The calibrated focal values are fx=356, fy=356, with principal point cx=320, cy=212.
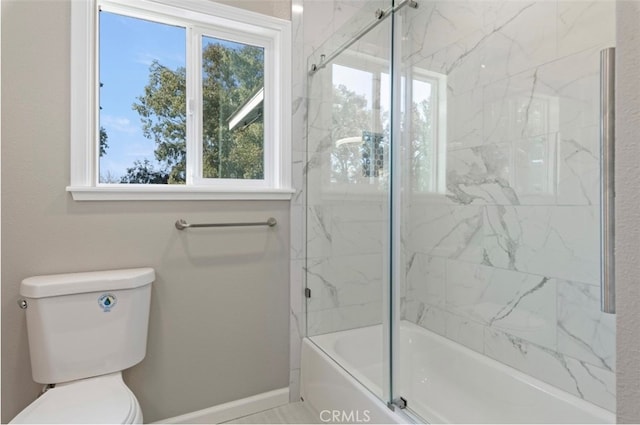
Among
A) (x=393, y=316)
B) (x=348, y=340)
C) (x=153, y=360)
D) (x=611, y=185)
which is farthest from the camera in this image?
(x=348, y=340)

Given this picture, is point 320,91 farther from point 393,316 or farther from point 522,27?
point 393,316

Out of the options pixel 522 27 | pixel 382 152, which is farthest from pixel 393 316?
pixel 522 27

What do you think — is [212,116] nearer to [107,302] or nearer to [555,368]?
[107,302]

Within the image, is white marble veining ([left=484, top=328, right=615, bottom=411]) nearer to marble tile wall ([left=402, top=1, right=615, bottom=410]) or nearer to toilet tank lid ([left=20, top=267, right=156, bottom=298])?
marble tile wall ([left=402, top=1, right=615, bottom=410])

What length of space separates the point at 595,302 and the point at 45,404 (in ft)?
6.42

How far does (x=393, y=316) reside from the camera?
4.93 ft

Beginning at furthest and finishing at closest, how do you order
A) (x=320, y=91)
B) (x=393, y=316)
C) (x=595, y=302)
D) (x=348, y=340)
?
1. (x=320, y=91)
2. (x=348, y=340)
3. (x=393, y=316)
4. (x=595, y=302)

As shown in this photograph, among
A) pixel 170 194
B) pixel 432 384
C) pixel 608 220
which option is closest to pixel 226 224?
pixel 170 194

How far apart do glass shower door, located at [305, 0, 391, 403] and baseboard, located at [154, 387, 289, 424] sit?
0.36 meters

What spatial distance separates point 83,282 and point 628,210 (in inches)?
63.8

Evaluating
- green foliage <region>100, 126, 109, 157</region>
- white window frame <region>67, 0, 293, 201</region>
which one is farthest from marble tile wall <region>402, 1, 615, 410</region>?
green foliage <region>100, 126, 109, 157</region>

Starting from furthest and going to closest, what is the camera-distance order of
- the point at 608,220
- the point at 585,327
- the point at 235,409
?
1. the point at 235,409
2. the point at 585,327
3. the point at 608,220

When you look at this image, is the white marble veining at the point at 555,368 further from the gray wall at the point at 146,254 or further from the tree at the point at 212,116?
the tree at the point at 212,116

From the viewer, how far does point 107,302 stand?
4.66 feet
